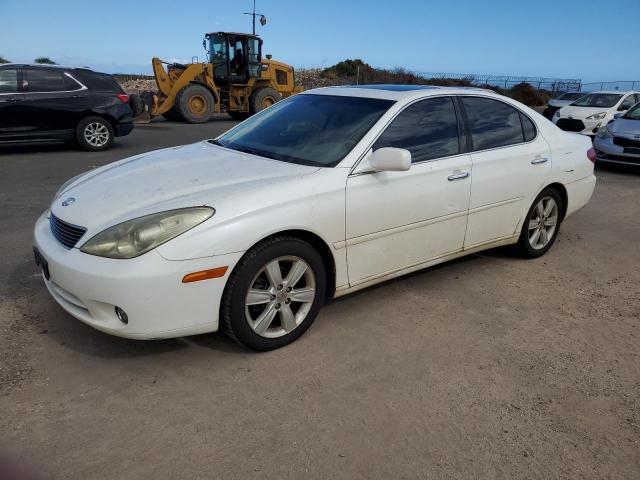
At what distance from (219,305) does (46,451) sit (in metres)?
1.05

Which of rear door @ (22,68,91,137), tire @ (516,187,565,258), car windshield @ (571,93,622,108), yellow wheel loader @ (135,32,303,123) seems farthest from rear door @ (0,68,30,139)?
car windshield @ (571,93,622,108)

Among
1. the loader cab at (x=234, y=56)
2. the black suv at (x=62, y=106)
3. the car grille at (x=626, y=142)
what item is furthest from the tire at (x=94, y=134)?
the car grille at (x=626, y=142)

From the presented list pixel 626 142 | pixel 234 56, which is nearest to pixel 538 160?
pixel 626 142

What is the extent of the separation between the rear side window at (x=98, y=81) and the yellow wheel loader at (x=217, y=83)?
5651 mm

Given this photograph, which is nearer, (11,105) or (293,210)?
(293,210)

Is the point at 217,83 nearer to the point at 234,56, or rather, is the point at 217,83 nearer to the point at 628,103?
the point at 234,56

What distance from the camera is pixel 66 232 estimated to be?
314 cm

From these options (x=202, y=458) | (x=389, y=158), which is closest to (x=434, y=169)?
(x=389, y=158)

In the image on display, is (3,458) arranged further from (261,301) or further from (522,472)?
(522,472)

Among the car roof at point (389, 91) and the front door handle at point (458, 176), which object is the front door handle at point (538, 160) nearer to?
the car roof at point (389, 91)

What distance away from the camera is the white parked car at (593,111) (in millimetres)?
14289

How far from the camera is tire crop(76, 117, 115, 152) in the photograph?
10445 millimetres

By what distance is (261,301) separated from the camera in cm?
315

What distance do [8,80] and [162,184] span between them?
26.7 feet
